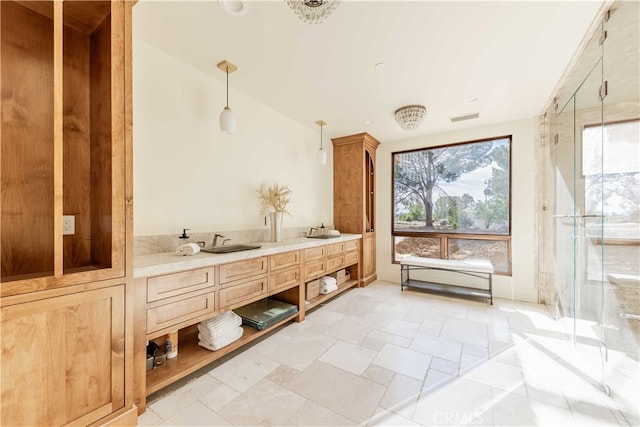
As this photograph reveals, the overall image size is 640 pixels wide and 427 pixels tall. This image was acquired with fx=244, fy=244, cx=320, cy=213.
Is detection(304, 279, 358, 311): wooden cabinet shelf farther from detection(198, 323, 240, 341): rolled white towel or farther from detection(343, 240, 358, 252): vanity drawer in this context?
detection(198, 323, 240, 341): rolled white towel

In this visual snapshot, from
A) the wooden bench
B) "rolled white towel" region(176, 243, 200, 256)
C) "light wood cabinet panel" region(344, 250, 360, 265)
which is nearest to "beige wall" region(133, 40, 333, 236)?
"rolled white towel" region(176, 243, 200, 256)

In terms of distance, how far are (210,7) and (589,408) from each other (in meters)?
3.74

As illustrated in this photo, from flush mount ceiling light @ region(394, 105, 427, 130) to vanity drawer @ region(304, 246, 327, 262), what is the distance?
2.02m

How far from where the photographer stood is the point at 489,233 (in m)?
4.02

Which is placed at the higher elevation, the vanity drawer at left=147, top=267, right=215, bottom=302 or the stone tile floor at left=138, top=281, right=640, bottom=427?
the vanity drawer at left=147, top=267, right=215, bottom=302

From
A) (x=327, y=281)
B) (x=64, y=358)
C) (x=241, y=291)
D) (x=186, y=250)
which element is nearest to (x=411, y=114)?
(x=327, y=281)

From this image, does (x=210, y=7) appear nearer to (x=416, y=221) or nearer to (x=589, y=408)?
(x=589, y=408)

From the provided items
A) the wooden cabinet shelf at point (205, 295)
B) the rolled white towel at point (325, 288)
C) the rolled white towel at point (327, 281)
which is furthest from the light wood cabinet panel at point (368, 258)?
the wooden cabinet shelf at point (205, 295)

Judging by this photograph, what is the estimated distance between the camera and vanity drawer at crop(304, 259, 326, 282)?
3080 mm

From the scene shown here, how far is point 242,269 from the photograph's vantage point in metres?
2.21

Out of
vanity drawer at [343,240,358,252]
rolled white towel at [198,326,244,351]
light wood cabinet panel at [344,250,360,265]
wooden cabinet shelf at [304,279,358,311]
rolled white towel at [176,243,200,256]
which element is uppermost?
rolled white towel at [176,243,200,256]

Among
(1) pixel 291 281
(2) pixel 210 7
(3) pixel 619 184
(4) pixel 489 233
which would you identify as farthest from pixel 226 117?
(4) pixel 489 233

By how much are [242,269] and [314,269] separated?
1.23 m

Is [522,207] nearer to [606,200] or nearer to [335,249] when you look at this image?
[606,200]
